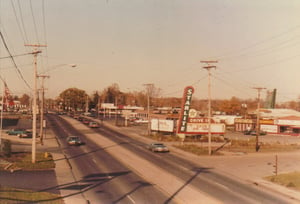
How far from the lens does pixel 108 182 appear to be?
24875 mm

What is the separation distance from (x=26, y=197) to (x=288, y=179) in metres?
21.3

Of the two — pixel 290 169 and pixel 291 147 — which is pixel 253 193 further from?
pixel 291 147

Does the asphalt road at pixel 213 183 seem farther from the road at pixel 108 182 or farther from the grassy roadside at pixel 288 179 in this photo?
the road at pixel 108 182

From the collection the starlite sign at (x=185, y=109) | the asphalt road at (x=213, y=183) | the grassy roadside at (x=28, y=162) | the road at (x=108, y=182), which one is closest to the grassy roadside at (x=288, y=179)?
the asphalt road at (x=213, y=183)

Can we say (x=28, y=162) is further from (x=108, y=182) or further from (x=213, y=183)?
(x=213, y=183)

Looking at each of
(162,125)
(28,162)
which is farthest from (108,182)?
(162,125)

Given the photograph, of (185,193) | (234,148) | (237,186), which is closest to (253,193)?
(237,186)

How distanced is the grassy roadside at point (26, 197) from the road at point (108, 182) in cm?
201

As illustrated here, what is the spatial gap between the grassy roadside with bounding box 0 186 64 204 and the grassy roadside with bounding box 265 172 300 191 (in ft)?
57.8

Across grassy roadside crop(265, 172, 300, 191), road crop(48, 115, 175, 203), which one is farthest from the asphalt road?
road crop(48, 115, 175, 203)

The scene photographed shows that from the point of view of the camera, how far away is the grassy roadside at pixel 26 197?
16.3 m

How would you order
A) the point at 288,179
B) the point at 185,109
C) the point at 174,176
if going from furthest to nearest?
the point at 185,109
the point at 288,179
the point at 174,176

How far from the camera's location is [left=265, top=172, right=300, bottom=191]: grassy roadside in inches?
1021

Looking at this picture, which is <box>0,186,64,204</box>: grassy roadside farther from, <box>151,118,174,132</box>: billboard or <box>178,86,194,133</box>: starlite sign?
<box>151,118,174,132</box>: billboard
